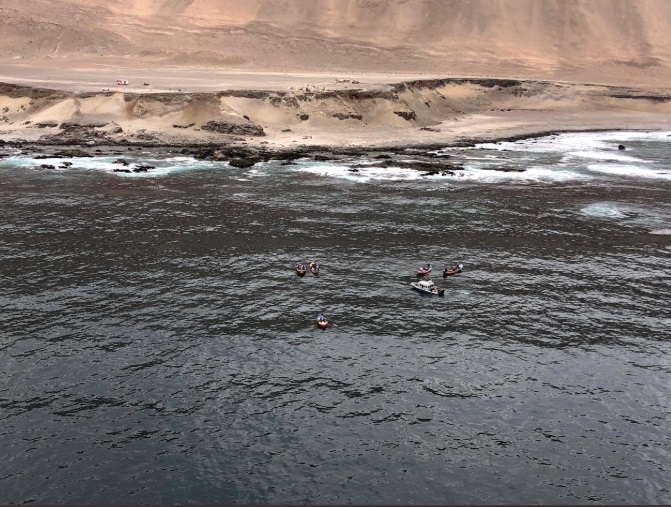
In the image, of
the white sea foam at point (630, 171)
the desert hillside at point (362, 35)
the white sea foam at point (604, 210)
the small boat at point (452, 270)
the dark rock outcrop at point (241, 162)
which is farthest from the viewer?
the desert hillside at point (362, 35)

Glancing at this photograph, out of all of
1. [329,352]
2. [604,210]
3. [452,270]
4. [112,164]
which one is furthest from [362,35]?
[329,352]

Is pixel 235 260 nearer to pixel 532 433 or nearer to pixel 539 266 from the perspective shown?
pixel 539 266

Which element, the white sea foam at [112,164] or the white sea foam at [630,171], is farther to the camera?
the white sea foam at [630,171]

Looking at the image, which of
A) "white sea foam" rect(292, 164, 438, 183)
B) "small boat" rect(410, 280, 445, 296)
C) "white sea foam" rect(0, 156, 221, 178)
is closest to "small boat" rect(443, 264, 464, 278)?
"small boat" rect(410, 280, 445, 296)

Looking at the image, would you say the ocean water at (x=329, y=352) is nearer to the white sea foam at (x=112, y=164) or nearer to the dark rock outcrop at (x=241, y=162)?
the white sea foam at (x=112, y=164)

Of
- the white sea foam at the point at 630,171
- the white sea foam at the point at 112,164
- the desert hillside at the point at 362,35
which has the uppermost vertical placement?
the desert hillside at the point at 362,35

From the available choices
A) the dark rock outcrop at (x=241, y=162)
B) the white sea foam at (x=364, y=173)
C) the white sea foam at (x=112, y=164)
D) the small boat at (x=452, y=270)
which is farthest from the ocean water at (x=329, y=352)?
the dark rock outcrop at (x=241, y=162)

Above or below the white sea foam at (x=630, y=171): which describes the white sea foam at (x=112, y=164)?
below
